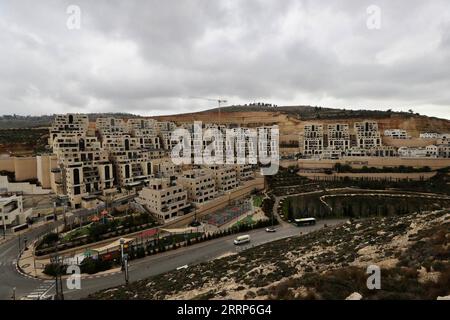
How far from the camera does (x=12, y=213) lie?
1995 cm

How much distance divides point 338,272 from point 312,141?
4532cm

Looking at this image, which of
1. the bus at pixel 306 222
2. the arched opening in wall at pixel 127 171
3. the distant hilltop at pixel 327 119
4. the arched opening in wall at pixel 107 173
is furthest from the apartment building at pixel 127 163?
the distant hilltop at pixel 327 119

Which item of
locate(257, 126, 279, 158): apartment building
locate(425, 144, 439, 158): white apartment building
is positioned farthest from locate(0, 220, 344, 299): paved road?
locate(425, 144, 439, 158): white apartment building

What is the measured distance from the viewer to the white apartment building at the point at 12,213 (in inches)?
776

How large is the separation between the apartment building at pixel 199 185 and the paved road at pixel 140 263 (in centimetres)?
672

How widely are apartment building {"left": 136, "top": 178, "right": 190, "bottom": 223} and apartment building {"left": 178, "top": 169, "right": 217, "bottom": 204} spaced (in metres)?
1.74

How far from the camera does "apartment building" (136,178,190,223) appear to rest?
69.0ft

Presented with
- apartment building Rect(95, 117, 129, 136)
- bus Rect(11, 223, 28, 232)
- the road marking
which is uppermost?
apartment building Rect(95, 117, 129, 136)

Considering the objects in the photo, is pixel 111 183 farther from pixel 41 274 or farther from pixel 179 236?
pixel 41 274

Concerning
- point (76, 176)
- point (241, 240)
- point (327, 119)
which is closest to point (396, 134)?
point (327, 119)

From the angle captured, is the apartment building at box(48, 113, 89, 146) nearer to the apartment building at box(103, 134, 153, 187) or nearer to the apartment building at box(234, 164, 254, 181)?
the apartment building at box(103, 134, 153, 187)

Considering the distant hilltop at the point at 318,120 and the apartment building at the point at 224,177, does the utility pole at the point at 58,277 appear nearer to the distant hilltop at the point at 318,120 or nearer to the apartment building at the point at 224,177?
the apartment building at the point at 224,177

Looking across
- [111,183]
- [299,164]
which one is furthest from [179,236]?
[299,164]
